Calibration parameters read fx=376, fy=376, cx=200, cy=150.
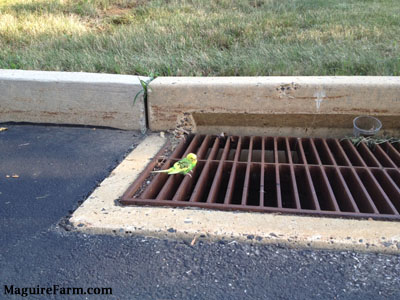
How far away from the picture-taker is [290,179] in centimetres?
283

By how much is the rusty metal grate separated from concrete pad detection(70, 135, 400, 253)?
0.08m

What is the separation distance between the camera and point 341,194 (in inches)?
101

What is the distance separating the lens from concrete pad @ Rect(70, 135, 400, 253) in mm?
2025

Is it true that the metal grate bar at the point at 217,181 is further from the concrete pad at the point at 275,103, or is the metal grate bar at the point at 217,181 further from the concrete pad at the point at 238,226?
the concrete pad at the point at 275,103

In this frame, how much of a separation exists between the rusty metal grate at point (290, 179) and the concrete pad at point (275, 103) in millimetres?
140

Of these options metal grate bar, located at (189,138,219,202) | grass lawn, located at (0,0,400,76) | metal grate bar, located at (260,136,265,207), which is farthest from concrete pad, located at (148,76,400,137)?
grass lawn, located at (0,0,400,76)

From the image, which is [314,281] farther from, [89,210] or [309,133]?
[309,133]

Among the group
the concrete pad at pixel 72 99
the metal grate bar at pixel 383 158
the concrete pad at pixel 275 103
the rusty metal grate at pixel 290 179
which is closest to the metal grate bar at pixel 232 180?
the rusty metal grate at pixel 290 179

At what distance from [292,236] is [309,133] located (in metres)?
1.59

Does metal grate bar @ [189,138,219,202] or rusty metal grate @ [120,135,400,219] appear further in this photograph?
metal grate bar @ [189,138,219,202]

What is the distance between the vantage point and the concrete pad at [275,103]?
3.17 meters

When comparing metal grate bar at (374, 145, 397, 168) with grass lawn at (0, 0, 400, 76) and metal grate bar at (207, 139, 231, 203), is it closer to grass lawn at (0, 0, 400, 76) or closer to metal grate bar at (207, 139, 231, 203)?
grass lawn at (0, 0, 400, 76)

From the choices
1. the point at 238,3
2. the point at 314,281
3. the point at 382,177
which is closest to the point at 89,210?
the point at 314,281

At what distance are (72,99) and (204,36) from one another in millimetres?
2454
